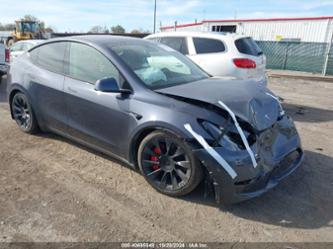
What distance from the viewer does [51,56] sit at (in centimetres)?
425

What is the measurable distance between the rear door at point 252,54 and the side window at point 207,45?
1.21ft

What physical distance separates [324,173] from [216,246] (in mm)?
2101

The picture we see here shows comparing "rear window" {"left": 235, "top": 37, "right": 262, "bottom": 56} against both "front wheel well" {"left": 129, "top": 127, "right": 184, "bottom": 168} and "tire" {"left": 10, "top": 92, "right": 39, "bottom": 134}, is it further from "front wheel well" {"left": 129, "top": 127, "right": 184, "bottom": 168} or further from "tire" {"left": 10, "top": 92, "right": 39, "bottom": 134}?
"tire" {"left": 10, "top": 92, "right": 39, "bottom": 134}

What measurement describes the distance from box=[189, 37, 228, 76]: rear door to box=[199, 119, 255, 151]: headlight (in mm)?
3696

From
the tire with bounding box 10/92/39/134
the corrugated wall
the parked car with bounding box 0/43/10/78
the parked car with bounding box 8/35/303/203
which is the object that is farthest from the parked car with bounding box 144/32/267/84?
the corrugated wall

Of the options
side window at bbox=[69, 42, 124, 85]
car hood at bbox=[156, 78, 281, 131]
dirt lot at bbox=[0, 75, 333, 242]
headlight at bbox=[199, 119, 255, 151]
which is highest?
side window at bbox=[69, 42, 124, 85]

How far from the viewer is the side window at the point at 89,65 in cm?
349

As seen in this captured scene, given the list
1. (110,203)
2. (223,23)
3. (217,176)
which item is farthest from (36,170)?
(223,23)

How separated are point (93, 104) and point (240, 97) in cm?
173

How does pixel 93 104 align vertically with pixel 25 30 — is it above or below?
below

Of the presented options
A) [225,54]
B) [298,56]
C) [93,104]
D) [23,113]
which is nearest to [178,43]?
[225,54]

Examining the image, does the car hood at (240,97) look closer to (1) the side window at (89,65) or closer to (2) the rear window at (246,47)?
(1) the side window at (89,65)

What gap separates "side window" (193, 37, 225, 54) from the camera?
6.51 metres

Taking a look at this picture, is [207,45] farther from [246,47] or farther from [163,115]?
[163,115]
